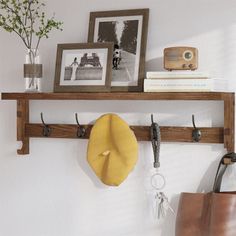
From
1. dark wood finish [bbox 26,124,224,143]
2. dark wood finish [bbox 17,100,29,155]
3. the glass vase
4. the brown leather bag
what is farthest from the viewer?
dark wood finish [bbox 17,100,29,155]

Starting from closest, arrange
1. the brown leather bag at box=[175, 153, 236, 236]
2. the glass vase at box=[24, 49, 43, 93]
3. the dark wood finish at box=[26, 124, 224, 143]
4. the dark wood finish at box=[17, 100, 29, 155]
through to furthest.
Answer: the brown leather bag at box=[175, 153, 236, 236] → the dark wood finish at box=[26, 124, 224, 143] → the glass vase at box=[24, 49, 43, 93] → the dark wood finish at box=[17, 100, 29, 155]

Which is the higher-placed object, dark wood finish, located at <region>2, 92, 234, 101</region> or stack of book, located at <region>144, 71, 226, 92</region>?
stack of book, located at <region>144, 71, 226, 92</region>

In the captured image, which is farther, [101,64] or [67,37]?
[67,37]

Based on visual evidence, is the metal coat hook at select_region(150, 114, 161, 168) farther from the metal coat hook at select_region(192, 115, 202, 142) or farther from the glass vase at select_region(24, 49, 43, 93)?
the glass vase at select_region(24, 49, 43, 93)

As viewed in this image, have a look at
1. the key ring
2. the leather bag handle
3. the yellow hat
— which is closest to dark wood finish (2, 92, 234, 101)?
the yellow hat

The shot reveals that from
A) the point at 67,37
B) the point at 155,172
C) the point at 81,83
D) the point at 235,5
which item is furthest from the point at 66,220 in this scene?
the point at 235,5

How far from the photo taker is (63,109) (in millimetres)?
1977

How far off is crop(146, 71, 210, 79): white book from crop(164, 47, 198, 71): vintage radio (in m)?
0.02

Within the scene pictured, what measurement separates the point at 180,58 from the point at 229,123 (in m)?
0.29

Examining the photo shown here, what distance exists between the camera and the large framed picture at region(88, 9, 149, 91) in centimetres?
181

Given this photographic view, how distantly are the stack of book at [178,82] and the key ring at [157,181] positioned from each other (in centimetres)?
35

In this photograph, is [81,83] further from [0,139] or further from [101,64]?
[0,139]

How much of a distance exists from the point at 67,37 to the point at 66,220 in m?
0.76

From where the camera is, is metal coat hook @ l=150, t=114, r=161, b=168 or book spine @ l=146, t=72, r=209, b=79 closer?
book spine @ l=146, t=72, r=209, b=79
